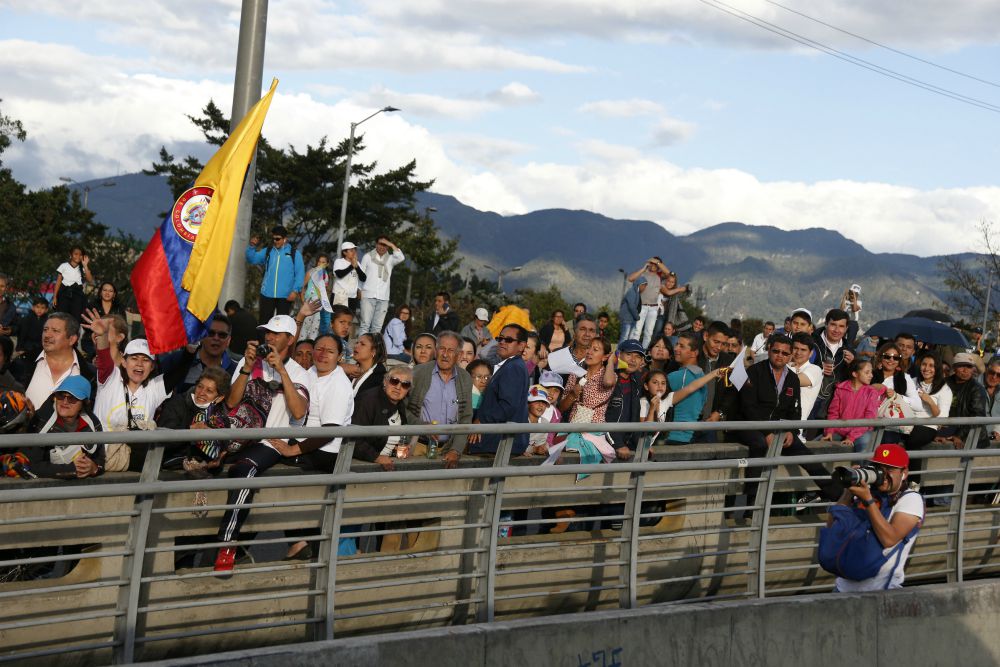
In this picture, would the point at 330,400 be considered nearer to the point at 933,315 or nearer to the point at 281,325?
the point at 281,325

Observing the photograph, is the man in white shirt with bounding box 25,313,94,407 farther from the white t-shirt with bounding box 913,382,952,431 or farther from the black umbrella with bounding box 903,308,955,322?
the black umbrella with bounding box 903,308,955,322

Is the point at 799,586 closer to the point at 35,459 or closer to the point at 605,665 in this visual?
the point at 605,665

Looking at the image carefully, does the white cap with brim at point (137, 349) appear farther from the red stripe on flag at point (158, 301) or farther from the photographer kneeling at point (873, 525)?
the photographer kneeling at point (873, 525)

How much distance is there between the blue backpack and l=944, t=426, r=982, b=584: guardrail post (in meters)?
1.44

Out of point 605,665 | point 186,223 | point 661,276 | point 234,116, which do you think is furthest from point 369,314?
point 605,665

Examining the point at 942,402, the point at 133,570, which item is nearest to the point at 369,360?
the point at 133,570

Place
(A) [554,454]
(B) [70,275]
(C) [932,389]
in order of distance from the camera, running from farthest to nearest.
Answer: (B) [70,275]
(C) [932,389]
(A) [554,454]

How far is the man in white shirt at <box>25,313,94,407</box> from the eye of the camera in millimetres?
8250

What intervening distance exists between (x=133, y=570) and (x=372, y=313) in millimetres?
13280

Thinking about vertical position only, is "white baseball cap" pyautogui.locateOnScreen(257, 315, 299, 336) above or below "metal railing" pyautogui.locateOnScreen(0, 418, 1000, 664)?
above

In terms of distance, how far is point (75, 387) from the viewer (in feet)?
23.5

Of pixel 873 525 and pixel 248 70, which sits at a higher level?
pixel 248 70

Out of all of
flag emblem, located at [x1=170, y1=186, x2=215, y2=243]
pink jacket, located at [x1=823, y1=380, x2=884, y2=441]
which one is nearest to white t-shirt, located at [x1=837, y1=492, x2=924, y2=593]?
pink jacket, located at [x1=823, y1=380, x2=884, y2=441]

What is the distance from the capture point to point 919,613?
846cm
